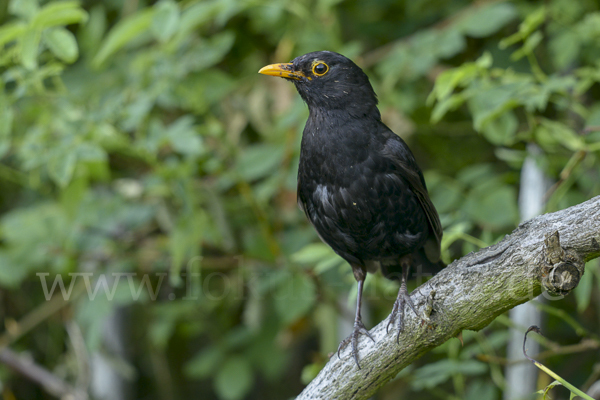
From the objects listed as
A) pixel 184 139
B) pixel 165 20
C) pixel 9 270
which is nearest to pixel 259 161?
pixel 184 139

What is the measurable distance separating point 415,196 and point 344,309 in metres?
1.56

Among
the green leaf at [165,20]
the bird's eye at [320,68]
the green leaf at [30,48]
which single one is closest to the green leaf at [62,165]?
the green leaf at [30,48]

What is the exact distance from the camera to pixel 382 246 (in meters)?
2.60

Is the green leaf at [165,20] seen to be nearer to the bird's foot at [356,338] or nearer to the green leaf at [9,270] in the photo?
the bird's foot at [356,338]

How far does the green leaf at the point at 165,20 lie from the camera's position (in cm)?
278

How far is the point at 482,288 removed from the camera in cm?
181

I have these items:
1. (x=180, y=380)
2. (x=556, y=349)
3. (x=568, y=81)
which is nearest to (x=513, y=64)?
(x=568, y=81)

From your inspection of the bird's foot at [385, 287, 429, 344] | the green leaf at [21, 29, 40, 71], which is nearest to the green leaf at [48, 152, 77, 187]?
the green leaf at [21, 29, 40, 71]

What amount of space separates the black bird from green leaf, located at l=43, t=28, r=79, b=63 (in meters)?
0.86

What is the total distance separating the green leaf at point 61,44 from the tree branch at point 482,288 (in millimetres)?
1686

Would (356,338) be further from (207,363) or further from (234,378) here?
(207,363)

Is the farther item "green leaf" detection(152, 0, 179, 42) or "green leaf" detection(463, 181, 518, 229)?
"green leaf" detection(463, 181, 518, 229)

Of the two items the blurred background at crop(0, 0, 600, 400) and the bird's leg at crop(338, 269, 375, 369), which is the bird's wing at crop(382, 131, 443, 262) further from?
the bird's leg at crop(338, 269, 375, 369)

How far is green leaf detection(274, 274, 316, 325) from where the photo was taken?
11.1 feet
